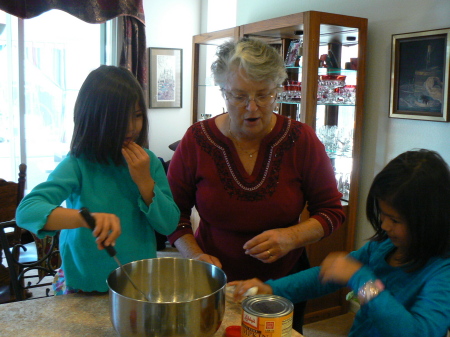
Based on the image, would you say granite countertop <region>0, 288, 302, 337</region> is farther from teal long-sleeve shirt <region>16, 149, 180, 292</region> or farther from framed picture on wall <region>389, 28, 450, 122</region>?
framed picture on wall <region>389, 28, 450, 122</region>

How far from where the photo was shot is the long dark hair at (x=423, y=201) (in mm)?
1091

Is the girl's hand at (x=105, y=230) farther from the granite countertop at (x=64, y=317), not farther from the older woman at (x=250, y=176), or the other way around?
the older woman at (x=250, y=176)

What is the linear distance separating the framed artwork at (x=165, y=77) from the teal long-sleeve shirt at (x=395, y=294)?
11.6 ft

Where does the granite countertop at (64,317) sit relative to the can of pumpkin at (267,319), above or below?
below

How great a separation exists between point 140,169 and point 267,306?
0.46 metres

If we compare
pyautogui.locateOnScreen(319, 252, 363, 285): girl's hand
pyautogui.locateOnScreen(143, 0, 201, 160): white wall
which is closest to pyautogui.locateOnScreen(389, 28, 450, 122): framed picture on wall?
pyautogui.locateOnScreen(319, 252, 363, 285): girl's hand

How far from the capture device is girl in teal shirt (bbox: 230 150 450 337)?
40.2 inches

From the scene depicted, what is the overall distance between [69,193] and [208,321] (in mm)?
520

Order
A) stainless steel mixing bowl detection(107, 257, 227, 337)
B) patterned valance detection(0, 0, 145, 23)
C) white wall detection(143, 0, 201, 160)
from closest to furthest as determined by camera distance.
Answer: stainless steel mixing bowl detection(107, 257, 227, 337) < patterned valance detection(0, 0, 145, 23) < white wall detection(143, 0, 201, 160)

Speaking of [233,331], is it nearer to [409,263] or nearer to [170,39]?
[409,263]

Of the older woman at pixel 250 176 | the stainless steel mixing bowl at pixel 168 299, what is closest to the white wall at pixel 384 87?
the older woman at pixel 250 176

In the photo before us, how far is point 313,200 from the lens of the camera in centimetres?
158

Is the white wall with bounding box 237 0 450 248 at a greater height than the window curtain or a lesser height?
lesser

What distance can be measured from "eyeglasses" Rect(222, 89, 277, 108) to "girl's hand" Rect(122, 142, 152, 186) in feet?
1.33
